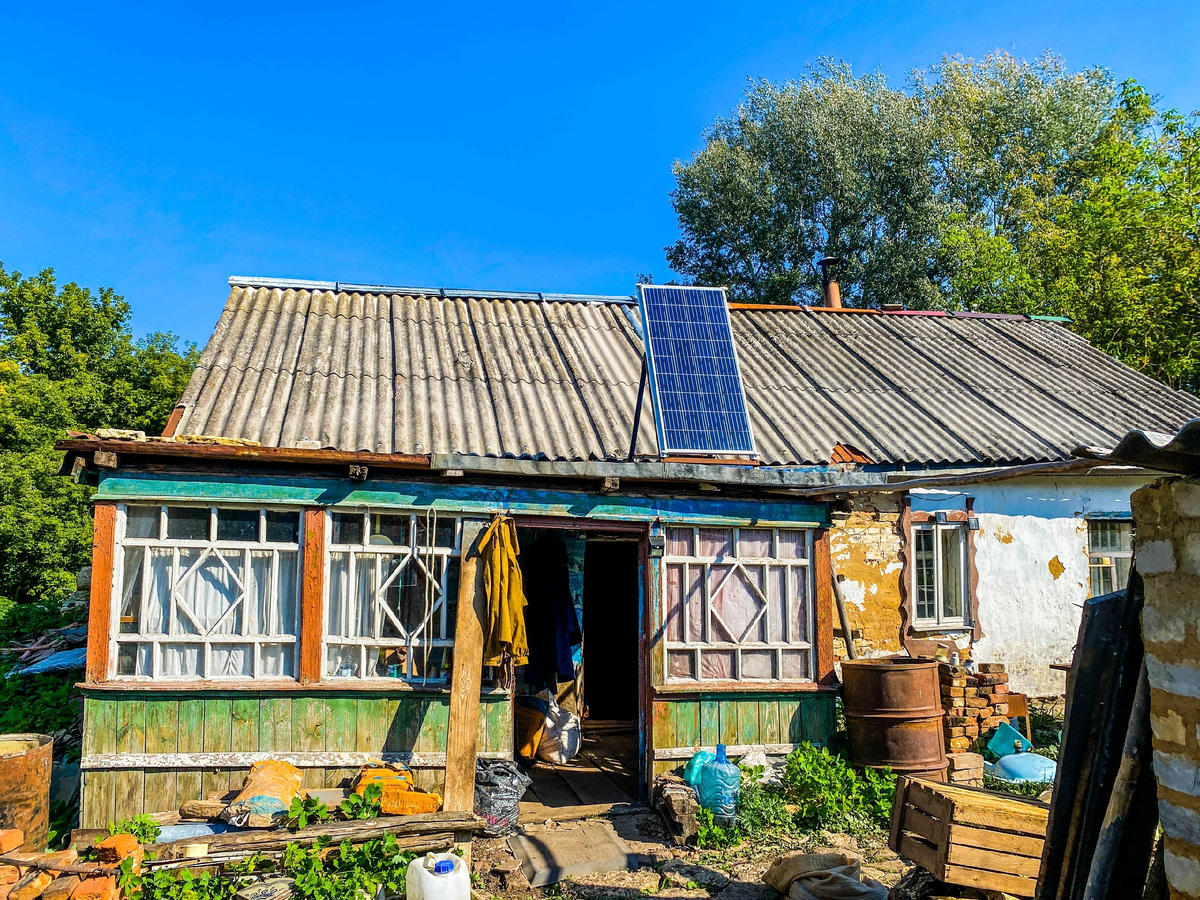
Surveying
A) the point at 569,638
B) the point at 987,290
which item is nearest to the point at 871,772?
the point at 569,638

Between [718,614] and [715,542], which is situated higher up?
[715,542]

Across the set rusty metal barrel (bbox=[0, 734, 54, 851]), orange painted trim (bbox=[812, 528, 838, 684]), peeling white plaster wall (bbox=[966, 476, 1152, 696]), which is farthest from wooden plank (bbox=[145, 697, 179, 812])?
peeling white plaster wall (bbox=[966, 476, 1152, 696])

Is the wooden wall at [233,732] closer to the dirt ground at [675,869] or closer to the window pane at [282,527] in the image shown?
the dirt ground at [675,869]

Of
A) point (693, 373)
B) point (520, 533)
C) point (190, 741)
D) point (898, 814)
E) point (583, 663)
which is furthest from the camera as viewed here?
point (583, 663)

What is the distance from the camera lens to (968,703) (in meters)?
8.86

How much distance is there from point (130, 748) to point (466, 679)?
2.87 meters

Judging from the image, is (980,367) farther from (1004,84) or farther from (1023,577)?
(1004,84)

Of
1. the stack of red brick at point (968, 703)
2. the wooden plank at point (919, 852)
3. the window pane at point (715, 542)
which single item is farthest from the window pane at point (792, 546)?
the wooden plank at point (919, 852)

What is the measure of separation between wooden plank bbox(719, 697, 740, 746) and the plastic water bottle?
3214mm

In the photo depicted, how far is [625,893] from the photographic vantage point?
6219 mm

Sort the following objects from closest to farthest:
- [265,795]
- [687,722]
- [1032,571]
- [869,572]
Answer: [265,795] → [687,722] → [869,572] → [1032,571]

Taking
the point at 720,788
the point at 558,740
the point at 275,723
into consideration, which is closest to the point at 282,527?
the point at 275,723

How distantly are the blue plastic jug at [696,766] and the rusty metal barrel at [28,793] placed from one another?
5.28 m

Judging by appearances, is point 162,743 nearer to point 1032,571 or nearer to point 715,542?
point 715,542
